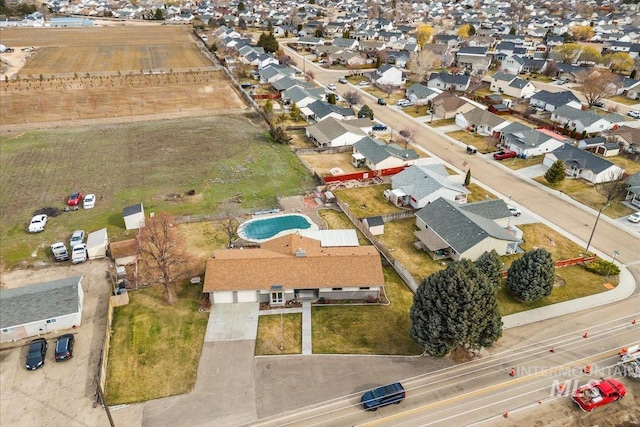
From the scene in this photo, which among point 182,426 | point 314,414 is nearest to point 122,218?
point 182,426

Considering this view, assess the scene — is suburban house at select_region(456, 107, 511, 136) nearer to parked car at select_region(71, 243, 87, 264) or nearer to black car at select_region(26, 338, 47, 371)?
parked car at select_region(71, 243, 87, 264)

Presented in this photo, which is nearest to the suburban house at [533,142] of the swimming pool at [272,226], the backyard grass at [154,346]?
the swimming pool at [272,226]

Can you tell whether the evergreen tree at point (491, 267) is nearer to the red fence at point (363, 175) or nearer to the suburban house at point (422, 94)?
the red fence at point (363, 175)

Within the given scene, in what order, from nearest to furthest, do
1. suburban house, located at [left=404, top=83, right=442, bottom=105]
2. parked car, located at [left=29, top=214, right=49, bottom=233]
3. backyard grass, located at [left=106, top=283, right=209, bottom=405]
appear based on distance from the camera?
backyard grass, located at [left=106, top=283, right=209, bottom=405]
parked car, located at [left=29, top=214, right=49, bottom=233]
suburban house, located at [left=404, top=83, right=442, bottom=105]

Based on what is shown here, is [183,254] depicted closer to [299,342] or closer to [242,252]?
[242,252]

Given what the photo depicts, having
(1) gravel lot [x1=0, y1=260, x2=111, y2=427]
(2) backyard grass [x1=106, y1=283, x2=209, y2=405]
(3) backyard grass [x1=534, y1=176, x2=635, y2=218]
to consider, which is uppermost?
(3) backyard grass [x1=534, y1=176, x2=635, y2=218]

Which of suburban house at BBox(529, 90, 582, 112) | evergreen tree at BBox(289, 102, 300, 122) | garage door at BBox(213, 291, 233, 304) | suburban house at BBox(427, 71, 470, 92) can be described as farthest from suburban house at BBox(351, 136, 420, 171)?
suburban house at BBox(427, 71, 470, 92)
